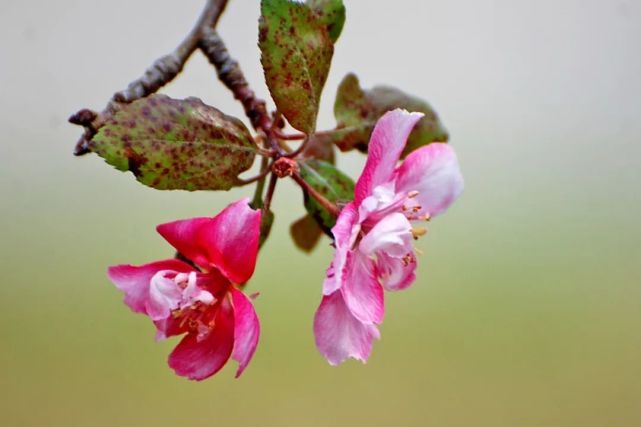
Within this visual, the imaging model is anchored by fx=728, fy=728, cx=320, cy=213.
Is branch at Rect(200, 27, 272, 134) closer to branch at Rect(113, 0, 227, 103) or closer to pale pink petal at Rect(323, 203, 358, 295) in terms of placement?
branch at Rect(113, 0, 227, 103)

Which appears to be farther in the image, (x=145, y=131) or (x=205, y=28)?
(x=205, y=28)

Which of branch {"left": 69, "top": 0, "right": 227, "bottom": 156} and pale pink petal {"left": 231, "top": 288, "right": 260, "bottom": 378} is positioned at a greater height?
branch {"left": 69, "top": 0, "right": 227, "bottom": 156}

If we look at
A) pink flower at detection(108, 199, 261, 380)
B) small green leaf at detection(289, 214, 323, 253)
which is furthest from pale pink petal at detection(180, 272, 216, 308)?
small green leaf at detection(289, 214, 323, 253)

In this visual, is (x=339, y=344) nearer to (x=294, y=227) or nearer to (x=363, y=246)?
(x=363, y=246)

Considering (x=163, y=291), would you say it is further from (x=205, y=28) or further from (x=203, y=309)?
(x=205, y=28)

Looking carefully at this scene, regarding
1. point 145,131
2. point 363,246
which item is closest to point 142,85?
point 145,131

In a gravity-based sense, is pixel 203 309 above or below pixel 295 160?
below
